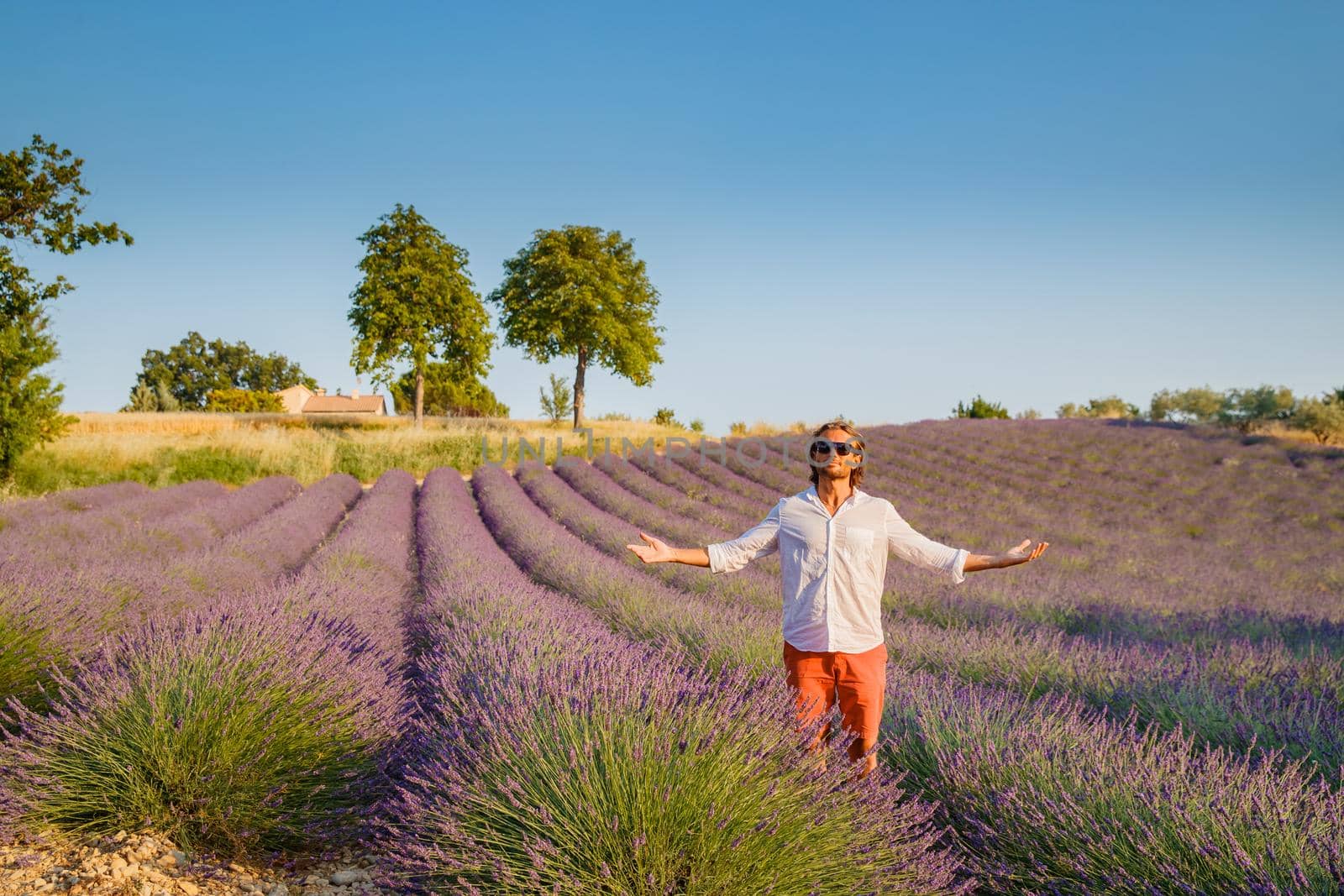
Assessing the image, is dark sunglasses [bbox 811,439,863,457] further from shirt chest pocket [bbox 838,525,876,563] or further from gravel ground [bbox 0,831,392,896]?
gravel ground [bbox 0,831,392,896]

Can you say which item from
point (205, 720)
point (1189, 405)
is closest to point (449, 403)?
point (1189, 405)

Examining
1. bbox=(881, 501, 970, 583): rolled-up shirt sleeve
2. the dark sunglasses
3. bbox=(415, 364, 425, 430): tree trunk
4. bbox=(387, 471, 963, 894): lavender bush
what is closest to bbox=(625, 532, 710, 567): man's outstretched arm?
bbox=(387, 471, 963, 894): lavender bush

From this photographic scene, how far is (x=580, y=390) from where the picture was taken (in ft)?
108

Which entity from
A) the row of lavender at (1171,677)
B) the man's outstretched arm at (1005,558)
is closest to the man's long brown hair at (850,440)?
the man's outstretched arm at (1005,558)

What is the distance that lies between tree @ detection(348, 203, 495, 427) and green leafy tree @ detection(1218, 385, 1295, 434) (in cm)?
2574

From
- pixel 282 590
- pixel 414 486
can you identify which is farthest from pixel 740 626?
pixel 414 486

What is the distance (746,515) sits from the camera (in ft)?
36.8

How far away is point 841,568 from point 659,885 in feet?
3.72

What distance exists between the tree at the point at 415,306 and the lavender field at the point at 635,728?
72.0 feet

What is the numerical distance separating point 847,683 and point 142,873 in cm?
230

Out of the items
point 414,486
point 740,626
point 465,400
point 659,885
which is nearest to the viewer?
point 659,885

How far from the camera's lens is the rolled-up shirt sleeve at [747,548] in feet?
8.57

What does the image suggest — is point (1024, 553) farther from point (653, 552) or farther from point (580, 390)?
point (580, 390)

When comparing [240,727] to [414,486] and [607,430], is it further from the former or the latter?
[607,430]
